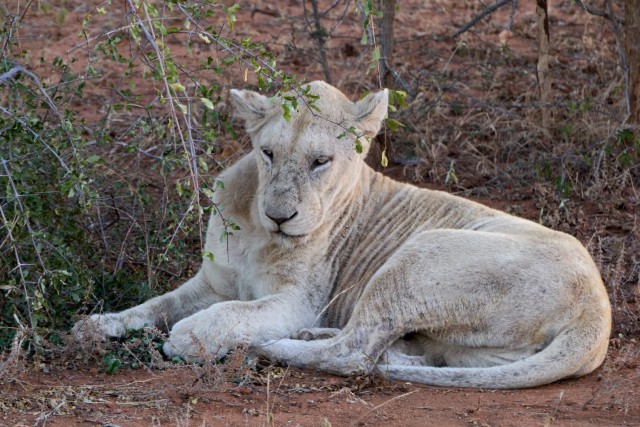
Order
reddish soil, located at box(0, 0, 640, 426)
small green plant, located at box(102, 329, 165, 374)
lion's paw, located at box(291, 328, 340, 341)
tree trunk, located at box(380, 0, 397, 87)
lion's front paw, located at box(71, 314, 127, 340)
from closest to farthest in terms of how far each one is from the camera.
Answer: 1. reddish soil, located at box(0, 0, 640, 426)
2. small green plant, located at box(102, 329, 165, 374)
3. lion's front paw, located at box(71, 314, 127, 340)
4. lion's paw, located at box(291, 328, 340, 341)
5. tree trunk, located at box(380, 0, 397, 87)

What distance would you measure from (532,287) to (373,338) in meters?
0.83

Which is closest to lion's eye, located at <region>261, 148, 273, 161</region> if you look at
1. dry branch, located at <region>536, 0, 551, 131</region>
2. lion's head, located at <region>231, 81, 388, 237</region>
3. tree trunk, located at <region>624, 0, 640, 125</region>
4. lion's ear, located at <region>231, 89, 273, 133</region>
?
lion's head, located at <region>231, 81, 388, 237</region>

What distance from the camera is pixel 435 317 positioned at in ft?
17.5

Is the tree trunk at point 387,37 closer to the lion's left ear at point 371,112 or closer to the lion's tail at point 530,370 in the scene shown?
the lion's left ear at point 371,112

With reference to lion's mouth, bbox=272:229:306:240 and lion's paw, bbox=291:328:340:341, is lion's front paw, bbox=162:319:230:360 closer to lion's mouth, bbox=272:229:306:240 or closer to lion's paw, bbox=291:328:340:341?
lion's paw, bbox=291:328:340:341

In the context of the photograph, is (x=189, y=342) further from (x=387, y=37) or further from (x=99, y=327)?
(x=387, y=37)

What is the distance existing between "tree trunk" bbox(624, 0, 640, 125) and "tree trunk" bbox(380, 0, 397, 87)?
182 centimetres

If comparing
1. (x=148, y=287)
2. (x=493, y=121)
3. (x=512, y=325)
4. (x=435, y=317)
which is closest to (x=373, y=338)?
(x=435, y=317)

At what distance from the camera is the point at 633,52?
8188 millimetres

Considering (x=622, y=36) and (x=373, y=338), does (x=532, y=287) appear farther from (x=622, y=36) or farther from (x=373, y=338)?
(x=622, y=36)

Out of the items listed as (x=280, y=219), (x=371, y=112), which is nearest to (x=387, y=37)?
(x=371, y=112)

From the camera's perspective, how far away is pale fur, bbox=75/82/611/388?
5.23 metres

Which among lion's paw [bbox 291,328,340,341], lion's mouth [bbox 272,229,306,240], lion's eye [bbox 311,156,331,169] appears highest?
lion's eye [bbox 311,156,331,169]

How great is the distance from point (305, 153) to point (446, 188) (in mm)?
2888
